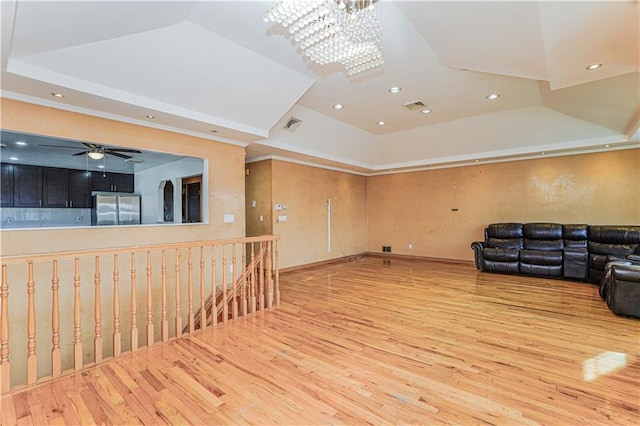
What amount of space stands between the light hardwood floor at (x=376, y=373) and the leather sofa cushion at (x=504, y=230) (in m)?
2.47

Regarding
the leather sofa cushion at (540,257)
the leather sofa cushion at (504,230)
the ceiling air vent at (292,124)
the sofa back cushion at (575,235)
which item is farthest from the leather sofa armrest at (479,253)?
the ceiling air vent at (292,124)

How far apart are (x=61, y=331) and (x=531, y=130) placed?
788 cm

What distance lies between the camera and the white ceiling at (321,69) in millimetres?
2273

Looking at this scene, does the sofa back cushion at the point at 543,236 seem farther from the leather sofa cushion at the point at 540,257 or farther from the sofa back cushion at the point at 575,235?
the leather sofa cushion at the point at 540,257

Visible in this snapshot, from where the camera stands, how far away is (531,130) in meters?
5.65

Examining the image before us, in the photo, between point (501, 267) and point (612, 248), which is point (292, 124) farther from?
point (612, 248)

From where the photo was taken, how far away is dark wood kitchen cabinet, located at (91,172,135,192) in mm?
3574

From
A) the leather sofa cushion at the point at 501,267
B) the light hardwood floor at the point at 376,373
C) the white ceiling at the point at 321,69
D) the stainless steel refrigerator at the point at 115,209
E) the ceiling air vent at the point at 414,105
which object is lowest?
the light hardwood floor at the point at 376,373

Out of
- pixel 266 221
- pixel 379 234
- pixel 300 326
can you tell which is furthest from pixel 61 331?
pixel 379 234

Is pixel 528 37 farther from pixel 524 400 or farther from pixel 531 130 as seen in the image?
pixel 531 130

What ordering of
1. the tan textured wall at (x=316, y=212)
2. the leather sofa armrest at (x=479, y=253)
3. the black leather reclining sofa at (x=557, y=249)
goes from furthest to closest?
the tan textured wall at (x=316, y=212) → the leather sofa armrest at (x=479, y=253) → the black leather reclining sofa at (x=557, y=249)

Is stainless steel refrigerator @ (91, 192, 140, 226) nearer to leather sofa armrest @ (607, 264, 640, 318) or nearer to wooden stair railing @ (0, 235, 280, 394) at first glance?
wooden stair railing @ (0, 235, 280, 394)

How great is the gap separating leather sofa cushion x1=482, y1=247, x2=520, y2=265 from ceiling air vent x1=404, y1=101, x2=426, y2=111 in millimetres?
3364

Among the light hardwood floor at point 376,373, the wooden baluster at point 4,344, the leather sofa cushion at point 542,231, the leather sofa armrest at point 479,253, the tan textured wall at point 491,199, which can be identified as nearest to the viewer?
the light hardwood floor at point 376,373
